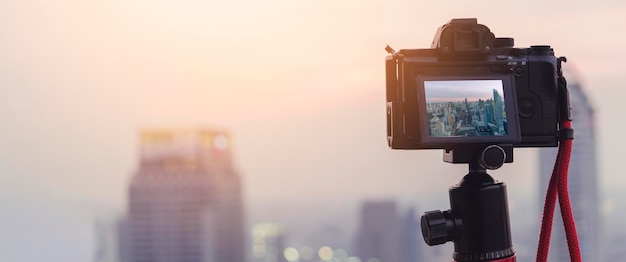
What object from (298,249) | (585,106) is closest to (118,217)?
(298,249)

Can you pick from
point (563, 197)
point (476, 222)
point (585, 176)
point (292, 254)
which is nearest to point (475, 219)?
point (476, 222)

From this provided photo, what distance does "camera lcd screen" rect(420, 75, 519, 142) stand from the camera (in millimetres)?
958

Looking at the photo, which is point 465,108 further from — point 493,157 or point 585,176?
point 585,176

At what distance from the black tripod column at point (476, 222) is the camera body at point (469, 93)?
66 mm

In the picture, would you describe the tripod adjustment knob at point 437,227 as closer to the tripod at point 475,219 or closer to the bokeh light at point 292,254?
the tripod at point 475,219

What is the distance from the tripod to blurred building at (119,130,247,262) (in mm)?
3919

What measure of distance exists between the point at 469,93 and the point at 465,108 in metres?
0.02

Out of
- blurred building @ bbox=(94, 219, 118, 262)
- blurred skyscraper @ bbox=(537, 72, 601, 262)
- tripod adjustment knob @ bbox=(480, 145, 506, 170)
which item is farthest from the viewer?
blurred building @ bbox=(94, 219, 118, 262)

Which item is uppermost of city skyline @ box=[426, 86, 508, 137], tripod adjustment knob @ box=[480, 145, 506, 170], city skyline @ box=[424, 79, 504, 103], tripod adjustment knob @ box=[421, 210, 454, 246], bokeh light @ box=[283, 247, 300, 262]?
city skyline @ box=[424, 79, 504, 103]

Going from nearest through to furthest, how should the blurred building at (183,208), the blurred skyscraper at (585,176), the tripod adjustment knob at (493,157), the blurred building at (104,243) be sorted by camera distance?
the tripod adjustment knob at (493,157) → the blurred skyscraper at (585,176) → the blurred building at (104,243) → the blurred building at (183,208)

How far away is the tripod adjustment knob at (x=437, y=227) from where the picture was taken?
0.98 meters

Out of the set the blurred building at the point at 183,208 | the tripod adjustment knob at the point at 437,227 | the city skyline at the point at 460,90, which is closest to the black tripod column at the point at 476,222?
the tripod adjustment knob at the point at 437,227

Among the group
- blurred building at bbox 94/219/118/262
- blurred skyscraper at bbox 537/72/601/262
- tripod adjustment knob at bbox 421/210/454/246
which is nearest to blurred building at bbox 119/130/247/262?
blurred building at bbox 94/219/118/262

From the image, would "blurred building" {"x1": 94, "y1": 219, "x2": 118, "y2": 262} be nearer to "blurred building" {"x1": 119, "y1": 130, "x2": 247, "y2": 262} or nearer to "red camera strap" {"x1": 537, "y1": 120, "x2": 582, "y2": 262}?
"blurred building" {"x1": 119, "y1": 130, "x2": 247, "y2": 262}
